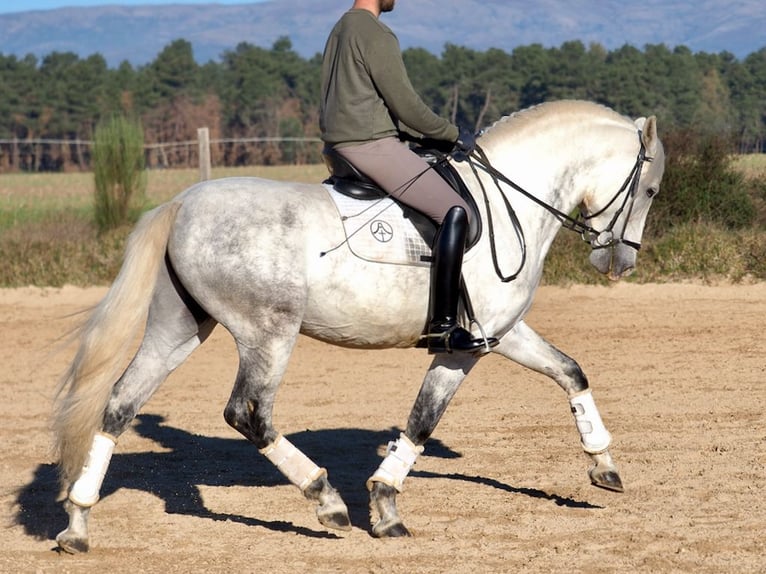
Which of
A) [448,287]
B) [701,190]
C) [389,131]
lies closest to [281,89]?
[701,190]

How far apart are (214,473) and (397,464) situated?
5.79 feet

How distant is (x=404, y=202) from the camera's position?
221 inches

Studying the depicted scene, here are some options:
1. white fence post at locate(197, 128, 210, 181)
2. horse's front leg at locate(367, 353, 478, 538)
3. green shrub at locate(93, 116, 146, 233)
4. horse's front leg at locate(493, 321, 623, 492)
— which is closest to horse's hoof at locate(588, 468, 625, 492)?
horse's front leg at locate(493, 321, 623, 492)

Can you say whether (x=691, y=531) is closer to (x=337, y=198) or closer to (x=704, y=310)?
(x=337, y=198)

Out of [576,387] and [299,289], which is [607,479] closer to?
[576,387]

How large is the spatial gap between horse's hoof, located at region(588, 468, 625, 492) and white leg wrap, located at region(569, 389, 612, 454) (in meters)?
0.11

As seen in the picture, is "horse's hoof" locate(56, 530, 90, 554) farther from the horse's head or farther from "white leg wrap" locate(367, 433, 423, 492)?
the horse's head

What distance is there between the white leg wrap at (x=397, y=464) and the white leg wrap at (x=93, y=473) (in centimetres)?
127

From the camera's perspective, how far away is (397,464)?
573cm

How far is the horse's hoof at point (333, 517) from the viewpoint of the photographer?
5504 millimetres

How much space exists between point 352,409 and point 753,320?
442cm

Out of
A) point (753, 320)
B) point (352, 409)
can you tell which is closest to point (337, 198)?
point (352, 409)

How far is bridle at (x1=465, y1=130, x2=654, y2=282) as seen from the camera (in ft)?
19.1

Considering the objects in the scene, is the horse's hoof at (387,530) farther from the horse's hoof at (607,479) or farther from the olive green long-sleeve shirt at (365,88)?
the olive green long-sleeve shirt at (365,88)
